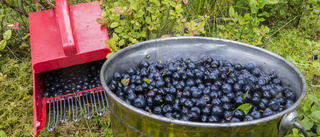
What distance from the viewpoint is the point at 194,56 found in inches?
73.2

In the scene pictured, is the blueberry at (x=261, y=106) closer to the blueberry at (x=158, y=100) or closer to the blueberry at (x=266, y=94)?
the blueberry at (x=266, y=94)

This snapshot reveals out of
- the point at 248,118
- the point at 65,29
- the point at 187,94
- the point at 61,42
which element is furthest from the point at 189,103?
the point at 61,42

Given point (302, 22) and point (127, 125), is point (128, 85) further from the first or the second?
point (302, 22)

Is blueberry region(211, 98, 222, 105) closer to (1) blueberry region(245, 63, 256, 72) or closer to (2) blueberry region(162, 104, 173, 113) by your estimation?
(2) blueberry region(162, 104, 173, 113)

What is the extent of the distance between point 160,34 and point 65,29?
3.51 ft

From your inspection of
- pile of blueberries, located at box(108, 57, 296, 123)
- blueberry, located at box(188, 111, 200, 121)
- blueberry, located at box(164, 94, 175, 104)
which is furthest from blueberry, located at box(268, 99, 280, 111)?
blueberry, located at box(164, 94, 175, 104)

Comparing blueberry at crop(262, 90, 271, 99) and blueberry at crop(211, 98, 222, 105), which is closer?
blueberry at crop(211, 98, 222, 105)

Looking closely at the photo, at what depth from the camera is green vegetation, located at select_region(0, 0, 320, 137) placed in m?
2.13

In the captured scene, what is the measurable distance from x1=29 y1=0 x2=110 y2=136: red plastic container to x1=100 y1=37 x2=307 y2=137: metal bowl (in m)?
0.62

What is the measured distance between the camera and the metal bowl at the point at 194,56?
1.08 metres

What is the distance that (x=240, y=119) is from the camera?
1.27 metres

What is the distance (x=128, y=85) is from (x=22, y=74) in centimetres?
186

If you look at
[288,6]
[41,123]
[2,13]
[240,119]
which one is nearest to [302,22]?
[288,6]

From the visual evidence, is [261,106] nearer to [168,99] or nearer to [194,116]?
[194,116]
